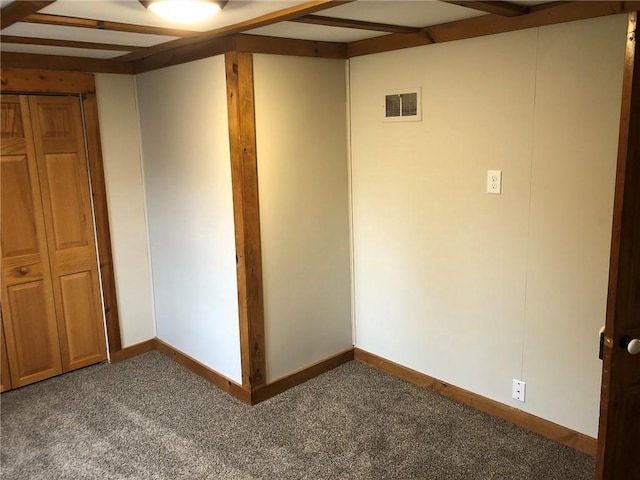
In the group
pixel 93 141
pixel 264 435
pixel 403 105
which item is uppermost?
pixel 403 105

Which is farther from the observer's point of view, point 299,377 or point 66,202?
point 66,202

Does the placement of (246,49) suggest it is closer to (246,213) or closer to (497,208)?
(246,213)

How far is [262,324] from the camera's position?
324 cm

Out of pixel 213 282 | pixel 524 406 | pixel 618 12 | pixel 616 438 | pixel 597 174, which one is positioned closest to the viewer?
pixel 616 438

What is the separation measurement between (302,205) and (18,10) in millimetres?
1799

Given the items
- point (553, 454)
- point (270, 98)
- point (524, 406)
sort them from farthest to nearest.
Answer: point (270, 98) < point (524, 406) < point (553, 454)

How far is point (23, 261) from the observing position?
3455mm

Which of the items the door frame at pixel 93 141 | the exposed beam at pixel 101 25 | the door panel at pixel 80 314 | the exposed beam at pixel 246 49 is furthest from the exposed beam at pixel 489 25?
the door panel at pixel 80 314

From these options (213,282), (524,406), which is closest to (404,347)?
(524,406)

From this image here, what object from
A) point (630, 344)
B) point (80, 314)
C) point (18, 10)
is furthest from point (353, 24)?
point (80, 314)

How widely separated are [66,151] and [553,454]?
343 cm

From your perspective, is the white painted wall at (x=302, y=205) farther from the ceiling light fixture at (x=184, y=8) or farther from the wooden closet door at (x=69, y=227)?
the wooden closet door at (x=69, y=227)

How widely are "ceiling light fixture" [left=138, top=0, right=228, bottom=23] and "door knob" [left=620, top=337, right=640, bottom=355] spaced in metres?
1.91

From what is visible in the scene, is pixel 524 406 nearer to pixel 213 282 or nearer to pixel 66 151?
pixel 213 282
